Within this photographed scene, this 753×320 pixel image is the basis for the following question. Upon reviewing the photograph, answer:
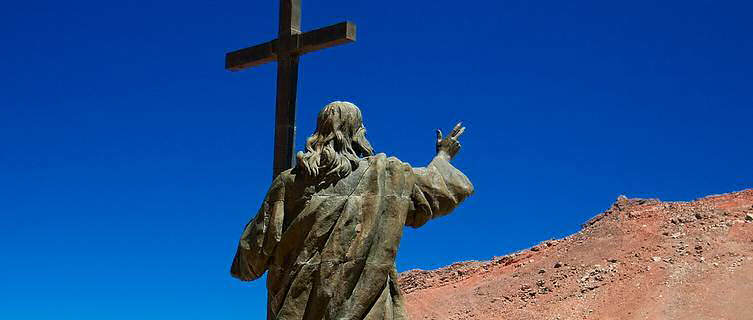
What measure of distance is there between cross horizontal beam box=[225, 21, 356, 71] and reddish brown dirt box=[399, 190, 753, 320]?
3087 cm

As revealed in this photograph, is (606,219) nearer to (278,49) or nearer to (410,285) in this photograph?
(410,285)

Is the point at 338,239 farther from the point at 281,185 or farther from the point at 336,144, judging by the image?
the point at 336,144

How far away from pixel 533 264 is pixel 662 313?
43.9 ft

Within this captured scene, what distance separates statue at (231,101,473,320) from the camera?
22.4ft

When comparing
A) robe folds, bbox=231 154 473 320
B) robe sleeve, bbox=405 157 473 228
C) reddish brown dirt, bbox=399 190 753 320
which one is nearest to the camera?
robe folds, bbox=231 154 473 320

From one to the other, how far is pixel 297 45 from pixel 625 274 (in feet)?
123

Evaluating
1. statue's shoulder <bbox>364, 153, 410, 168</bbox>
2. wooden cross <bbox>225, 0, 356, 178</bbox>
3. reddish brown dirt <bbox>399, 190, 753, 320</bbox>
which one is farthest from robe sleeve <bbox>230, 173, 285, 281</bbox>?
reddish brown dirt <bbox>399, 190, 753, 320</bbox>

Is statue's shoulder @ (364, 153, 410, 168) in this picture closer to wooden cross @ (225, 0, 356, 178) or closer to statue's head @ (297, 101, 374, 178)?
statue's head @ (297, 101, 374, 178)

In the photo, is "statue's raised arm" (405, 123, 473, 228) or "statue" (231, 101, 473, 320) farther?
"statue's raised arm" (405, 123, 473, 228)

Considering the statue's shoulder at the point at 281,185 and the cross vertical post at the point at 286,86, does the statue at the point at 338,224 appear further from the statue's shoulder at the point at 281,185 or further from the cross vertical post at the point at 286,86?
the cross vertical post at the point at 286,86

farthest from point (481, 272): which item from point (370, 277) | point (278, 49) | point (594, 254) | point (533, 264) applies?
point (370, 277)

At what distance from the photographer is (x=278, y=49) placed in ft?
35.1

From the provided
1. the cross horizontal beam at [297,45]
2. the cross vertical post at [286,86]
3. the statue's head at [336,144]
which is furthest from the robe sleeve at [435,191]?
the cross vertical post at [286,86]

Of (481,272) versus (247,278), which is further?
(481,272)
